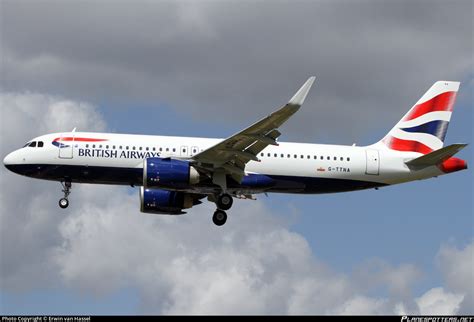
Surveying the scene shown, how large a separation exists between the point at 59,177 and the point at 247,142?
417 inches

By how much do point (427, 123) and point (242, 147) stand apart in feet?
45.9

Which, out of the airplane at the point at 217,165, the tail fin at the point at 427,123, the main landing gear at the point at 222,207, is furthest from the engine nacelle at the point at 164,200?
the tail fin at the point at 427,123

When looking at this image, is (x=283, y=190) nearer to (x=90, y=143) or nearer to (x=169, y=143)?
(x=169, y=143)

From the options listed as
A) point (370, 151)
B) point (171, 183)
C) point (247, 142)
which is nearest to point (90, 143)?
point (171, 183)

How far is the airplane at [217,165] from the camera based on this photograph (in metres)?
56.2

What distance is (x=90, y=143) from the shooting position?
57.4m

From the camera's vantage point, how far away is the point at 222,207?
58.6m

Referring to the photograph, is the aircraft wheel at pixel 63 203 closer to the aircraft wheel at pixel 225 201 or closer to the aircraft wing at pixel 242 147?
the aircraft wing at pixel 242 147

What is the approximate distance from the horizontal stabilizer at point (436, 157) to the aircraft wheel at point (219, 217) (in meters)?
10.9

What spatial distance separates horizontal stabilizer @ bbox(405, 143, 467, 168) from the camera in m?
Answer: 56.7

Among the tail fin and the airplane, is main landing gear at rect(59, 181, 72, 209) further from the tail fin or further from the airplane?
the tail fin

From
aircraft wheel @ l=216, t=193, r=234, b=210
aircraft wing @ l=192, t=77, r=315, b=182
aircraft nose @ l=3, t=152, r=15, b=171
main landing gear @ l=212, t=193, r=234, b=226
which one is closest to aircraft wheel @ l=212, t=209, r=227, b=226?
main landing gear @ l=212, t=193, r=234, b=226

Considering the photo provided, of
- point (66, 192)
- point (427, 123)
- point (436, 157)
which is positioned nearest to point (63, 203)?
point (66, 192)

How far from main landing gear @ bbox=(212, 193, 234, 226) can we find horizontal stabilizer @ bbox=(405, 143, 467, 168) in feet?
34.6
